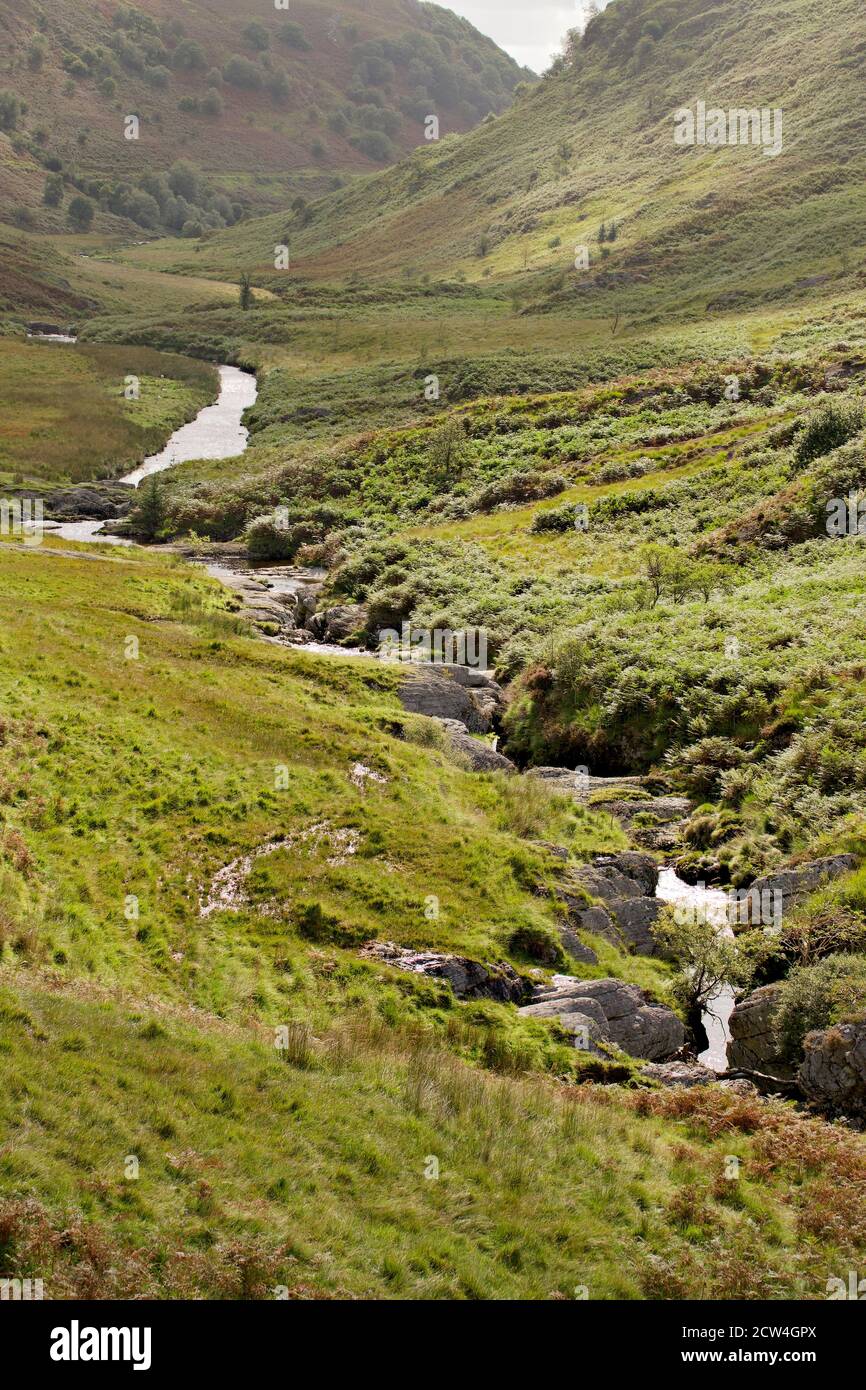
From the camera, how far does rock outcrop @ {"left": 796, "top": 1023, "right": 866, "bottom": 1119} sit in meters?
16.6

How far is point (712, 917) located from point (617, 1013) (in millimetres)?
5433

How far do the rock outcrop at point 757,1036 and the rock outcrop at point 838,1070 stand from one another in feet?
3.96

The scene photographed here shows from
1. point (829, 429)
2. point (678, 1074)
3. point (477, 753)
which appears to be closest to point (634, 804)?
point (477, 753)

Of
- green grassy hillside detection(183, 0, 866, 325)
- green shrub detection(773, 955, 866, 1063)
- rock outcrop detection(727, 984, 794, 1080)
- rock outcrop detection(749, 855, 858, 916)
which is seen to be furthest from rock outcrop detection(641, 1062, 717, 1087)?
green grassy hillside detection(183, 0, 866, 325)

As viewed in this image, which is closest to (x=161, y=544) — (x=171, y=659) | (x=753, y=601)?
(x=171, y=659)

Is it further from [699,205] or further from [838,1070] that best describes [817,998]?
[699,205]

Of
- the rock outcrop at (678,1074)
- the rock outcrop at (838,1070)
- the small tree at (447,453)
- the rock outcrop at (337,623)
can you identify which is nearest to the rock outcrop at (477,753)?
the rock outcrop at (678,1074)

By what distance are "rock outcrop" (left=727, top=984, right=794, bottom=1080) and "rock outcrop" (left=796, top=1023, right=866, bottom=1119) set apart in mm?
1206

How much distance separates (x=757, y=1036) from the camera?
19.2m

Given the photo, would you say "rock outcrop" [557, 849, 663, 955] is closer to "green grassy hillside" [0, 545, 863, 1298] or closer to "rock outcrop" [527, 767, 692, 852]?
"green grassy hillside" [0, 545, 863, 1298]

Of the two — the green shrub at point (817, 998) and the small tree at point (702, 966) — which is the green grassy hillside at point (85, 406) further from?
the green shrub at point (817, 998)
